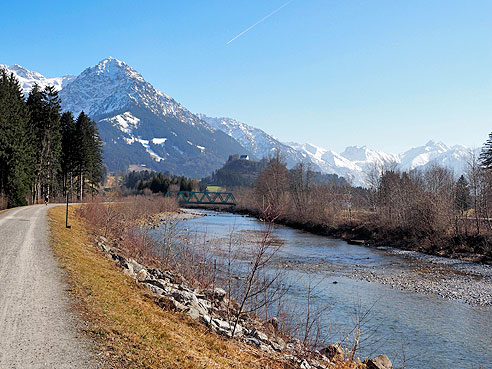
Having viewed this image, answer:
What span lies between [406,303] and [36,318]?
1686 centimetres

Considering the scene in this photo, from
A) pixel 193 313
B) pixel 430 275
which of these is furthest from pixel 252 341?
pixel 430 275

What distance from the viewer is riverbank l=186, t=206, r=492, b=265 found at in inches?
1356

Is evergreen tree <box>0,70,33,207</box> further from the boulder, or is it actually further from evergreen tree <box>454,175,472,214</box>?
evergreen tree <box>454,175,472,214</box>

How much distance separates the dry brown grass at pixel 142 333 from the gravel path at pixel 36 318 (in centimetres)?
42

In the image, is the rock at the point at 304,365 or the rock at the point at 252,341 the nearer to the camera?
the rock at the point at 304,365

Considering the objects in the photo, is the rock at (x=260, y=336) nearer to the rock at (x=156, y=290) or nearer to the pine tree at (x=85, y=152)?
the rock at (x=156, y=290)

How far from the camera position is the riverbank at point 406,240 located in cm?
3444

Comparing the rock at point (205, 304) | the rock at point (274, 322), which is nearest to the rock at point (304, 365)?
the rock at point (274, 322)

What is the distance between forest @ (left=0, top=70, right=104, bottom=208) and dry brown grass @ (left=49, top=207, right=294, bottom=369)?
1626 centimetres

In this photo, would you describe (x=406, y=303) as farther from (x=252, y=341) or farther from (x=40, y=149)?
(x=40, y=149)

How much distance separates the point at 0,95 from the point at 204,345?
39986 millimetres

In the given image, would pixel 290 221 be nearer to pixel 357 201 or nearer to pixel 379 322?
pixel 357 201

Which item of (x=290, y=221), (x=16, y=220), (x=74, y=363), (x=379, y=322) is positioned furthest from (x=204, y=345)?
(x=290, y=221)

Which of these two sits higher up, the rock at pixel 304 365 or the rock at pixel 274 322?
the rock at pixel 304 365
